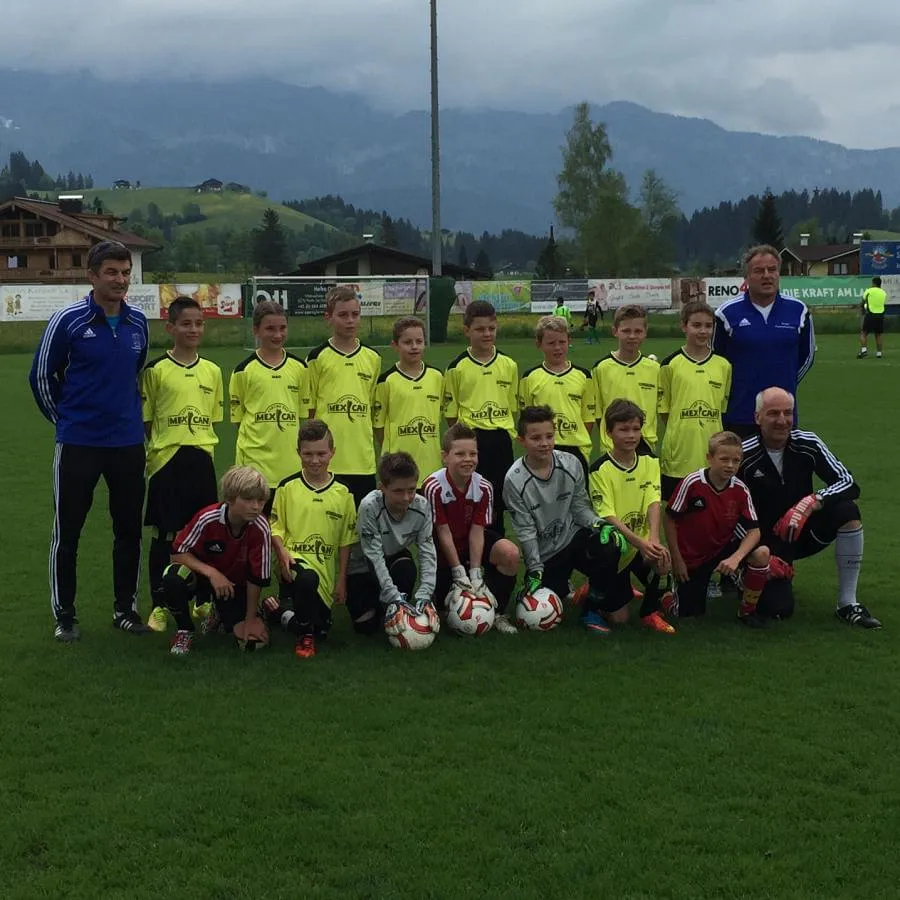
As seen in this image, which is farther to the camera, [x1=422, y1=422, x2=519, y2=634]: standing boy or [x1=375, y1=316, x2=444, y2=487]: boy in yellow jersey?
[x1=375, y1=316, x2=444, y2=487]: boy in yellow jersey

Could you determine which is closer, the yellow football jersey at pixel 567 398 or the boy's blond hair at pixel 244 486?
the boy's blond hair at pixel 244 486

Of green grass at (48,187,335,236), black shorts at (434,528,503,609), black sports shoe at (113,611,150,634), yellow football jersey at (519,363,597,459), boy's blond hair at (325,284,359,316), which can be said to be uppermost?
green grass at (48,187,335,236)

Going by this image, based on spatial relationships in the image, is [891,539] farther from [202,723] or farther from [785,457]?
[202,723]

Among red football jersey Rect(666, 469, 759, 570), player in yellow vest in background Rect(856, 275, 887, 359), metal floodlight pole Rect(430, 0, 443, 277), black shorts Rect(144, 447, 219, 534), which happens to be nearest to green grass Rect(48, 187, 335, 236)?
metal floodlight pole Rect(430, 0, 443, 277)

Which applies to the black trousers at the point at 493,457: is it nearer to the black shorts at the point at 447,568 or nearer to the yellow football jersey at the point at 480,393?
the yellow football jersey at the point at 480,393

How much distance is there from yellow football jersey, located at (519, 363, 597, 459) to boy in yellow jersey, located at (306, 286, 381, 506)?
3.06 ft

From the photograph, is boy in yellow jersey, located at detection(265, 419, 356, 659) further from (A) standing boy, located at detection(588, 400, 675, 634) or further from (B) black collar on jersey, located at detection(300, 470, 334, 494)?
(A) standing boy, located at detection(588, 400, 675, 634)

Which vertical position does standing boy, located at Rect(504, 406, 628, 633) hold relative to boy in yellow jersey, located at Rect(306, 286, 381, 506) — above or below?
below

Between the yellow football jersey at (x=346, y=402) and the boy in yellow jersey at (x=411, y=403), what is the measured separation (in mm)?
99

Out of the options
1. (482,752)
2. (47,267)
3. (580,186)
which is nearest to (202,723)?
(482,752)

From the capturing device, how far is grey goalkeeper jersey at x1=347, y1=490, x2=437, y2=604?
5.31 m

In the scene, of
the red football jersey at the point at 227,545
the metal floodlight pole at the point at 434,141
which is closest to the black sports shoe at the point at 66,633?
the red football jersey at the point at 227,545

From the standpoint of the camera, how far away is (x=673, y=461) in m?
6.21

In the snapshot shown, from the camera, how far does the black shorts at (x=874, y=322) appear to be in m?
22.8
